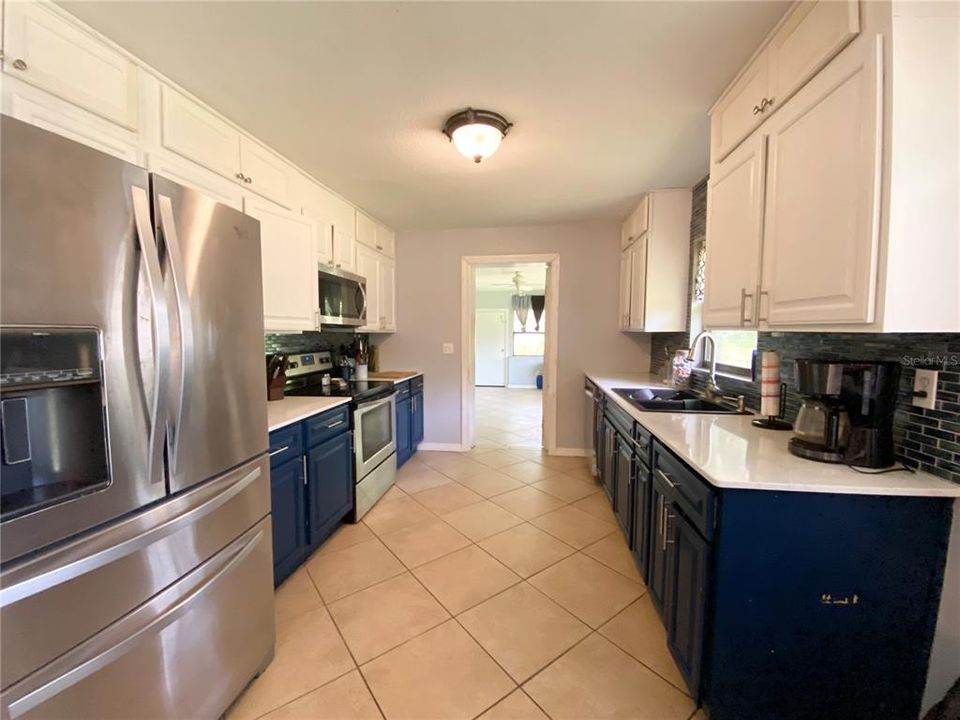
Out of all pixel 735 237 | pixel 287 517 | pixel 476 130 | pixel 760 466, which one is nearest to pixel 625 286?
pixel 735 237

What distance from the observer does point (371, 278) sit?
3473mm

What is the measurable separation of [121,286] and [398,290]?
Result: 3.24 m

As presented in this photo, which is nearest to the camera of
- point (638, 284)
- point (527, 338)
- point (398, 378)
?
point (638, 284)

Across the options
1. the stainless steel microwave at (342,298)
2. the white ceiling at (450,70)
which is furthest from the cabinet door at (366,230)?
the white ceiling at (450,70)

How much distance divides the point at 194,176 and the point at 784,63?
2348mm

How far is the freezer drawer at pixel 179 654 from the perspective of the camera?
0.82m

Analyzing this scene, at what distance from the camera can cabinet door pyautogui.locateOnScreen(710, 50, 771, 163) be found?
1.39m

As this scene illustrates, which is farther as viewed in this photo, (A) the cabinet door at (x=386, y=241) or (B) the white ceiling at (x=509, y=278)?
(B) the white ceiling at (x=509, y=278)

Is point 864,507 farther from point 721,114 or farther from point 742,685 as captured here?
point 721,114

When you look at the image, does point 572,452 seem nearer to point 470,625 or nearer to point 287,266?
point 470,625

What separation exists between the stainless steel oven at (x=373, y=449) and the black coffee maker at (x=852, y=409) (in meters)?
2.32

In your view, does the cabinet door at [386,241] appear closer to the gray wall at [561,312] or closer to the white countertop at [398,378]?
the gray wall at [561,312]

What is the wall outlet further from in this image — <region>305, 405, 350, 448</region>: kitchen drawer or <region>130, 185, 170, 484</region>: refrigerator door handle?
<region>305, 405, 350, 448</region>: kitchen drawer

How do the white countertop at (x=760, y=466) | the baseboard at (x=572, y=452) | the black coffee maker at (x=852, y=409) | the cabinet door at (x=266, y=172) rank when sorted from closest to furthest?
the white countertop at (x=760, y=466), the black coffee maker at (x=852, y=409), the cabinet door at (x=266, y=172), the baseboard at (x=572, y=452)
